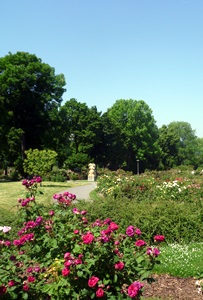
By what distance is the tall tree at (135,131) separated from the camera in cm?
5503

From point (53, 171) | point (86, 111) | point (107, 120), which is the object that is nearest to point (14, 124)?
point (53, 171)

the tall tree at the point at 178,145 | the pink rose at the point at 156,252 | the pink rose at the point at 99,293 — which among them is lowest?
the pink rose at the point at 99,293

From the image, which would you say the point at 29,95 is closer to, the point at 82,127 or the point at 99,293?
the point at 82,127

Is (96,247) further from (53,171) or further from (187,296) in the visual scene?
(53,171)

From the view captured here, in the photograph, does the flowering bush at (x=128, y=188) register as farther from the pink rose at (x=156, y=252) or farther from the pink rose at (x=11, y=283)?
the pink rose at (x=11, y=283)

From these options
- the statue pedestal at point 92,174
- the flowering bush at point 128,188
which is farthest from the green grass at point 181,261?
the statue pedestal at point 92,174

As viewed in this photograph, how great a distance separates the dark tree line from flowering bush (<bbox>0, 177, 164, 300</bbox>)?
29.8m

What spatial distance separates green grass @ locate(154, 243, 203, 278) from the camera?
6648 millimetres

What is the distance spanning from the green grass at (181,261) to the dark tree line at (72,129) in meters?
27.1

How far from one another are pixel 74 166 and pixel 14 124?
39.5ft

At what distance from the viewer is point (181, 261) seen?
Answer: 7.09 meters

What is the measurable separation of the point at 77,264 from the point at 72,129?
155ft

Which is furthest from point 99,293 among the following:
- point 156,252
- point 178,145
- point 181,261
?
point 178,145

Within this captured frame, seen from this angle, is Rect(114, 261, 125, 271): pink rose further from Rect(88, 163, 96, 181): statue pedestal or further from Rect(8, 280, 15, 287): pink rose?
Rect(88, 163, 96, 181): statue pedestal
